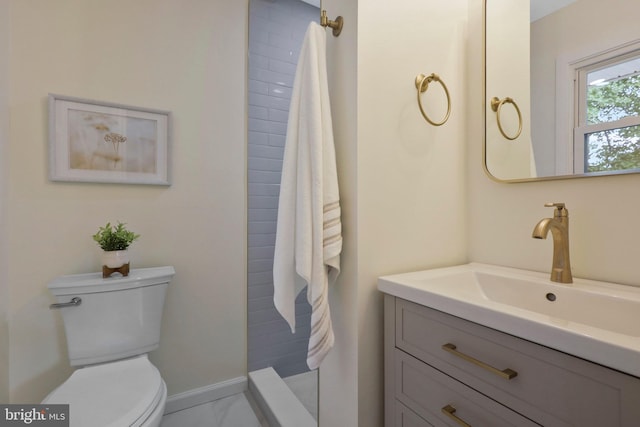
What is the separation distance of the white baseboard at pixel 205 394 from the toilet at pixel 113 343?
17.7 inches

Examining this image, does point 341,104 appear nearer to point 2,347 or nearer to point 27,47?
point 27,47

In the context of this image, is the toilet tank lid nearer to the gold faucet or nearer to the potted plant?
the potted plant

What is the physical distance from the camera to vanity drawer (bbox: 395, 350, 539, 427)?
2.03 ft

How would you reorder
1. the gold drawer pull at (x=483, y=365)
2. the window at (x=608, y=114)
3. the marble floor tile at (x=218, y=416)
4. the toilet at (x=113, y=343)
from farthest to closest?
the marble floor tile at (x=218, y=416)
the toilet at (x=113, y=343)
the window at (x=608, y=114)
the gold drawer pull at (x=483, y=365)

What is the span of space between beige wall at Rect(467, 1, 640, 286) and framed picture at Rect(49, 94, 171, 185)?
152cm

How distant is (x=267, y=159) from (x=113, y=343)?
1.25 m

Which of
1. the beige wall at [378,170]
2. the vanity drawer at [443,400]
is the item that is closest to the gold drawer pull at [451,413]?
the vanity drawer at [443,400]

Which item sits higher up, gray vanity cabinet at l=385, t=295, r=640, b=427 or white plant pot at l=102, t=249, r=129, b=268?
white plant pot at l=102, t=249, r=129, b=268

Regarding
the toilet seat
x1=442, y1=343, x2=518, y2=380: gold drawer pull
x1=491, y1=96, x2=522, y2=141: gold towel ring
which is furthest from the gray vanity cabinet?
the toilet seat

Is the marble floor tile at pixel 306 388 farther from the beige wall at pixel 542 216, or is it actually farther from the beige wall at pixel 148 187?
the beige wall at pixel 542 216

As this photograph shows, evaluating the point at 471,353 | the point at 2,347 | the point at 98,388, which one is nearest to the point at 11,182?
the point at 2,347

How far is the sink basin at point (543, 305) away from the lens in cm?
48

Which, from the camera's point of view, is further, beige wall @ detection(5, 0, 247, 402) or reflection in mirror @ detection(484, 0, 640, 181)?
beige wall @ detection(5, 0, 247, 402)

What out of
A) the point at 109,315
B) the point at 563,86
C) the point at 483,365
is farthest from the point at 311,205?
the point at 109,315
